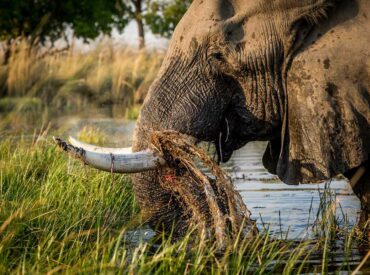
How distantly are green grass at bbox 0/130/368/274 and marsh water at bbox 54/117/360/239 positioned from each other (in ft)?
0.70

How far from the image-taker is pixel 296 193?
8.80m

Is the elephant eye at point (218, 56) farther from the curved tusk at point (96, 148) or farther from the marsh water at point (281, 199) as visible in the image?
the marsh water at point (281, 199)

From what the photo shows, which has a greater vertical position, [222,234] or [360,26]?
[360,26]

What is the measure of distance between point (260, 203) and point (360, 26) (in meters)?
2.83

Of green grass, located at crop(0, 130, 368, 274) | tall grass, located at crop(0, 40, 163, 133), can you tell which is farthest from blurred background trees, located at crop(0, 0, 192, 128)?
green grass, located at crop(0, 130, 368, 274)

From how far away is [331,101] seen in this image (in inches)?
222

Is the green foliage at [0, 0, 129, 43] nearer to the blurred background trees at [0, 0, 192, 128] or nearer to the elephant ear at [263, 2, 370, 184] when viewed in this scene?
the blurred background trees at [0, 0, 192, 128]

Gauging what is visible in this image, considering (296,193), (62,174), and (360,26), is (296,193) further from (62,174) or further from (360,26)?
(360,26)

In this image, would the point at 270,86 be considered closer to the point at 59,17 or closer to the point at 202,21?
the point at 202,21

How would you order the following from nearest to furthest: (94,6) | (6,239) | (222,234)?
1. (6,239)
2. (222,234)
3. (94,6)

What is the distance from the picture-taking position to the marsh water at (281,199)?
7.00 meters

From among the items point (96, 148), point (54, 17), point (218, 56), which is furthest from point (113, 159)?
point (54, 17)

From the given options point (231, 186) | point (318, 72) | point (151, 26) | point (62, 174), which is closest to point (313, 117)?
point (318, 72)

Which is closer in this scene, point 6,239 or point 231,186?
point 6,239
